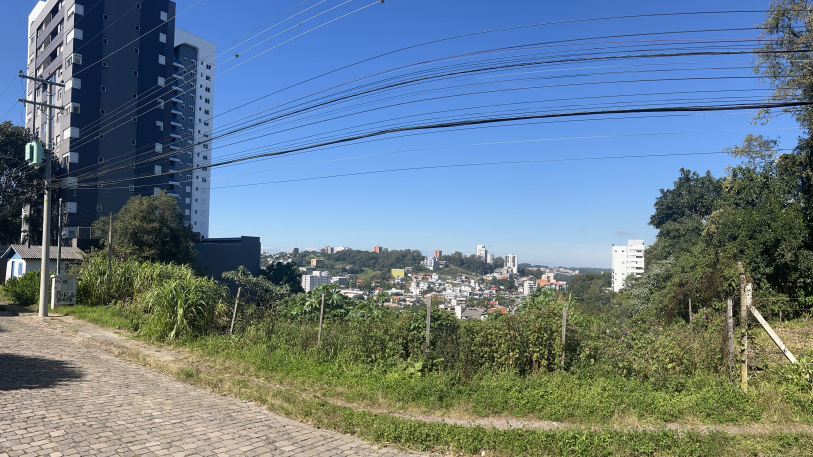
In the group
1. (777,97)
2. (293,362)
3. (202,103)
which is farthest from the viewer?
(202,103)

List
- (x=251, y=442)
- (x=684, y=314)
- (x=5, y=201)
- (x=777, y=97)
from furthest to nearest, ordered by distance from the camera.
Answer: (x=5, y=201)
(x=777, y=97)
(x=684, y=314)
(x=251, y=442)

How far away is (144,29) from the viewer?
183ft

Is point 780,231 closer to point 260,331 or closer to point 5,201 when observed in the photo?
point 260,331

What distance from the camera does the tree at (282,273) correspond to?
165ft

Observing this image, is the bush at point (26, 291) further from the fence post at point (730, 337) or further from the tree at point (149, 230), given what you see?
the fence post at point (730, 337)

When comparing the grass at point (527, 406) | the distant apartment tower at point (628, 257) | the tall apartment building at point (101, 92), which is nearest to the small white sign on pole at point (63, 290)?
the grass at point (527, 406)

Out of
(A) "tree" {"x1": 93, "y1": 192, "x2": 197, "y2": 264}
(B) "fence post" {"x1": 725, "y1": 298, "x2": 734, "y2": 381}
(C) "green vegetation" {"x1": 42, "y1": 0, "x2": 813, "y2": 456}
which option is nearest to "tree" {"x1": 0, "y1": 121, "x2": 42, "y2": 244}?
(A) "tree" {"x1": 93, "y1": 192, "x2": 197, "y2": 264}

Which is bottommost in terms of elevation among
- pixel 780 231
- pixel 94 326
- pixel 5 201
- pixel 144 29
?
pixel 94 326

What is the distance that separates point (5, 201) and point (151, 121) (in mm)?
19857

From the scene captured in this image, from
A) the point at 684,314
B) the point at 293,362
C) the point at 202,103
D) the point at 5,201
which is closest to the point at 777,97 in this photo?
the point at 684,314

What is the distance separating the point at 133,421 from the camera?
5.72 meters

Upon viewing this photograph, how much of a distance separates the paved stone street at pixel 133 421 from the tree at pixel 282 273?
42.0 metres

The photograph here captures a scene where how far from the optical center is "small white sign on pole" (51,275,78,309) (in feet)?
57.4

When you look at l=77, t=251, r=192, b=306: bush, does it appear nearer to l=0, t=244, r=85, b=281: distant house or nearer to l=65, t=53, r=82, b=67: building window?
l=0, t=244, r=85, b=281: distant house
